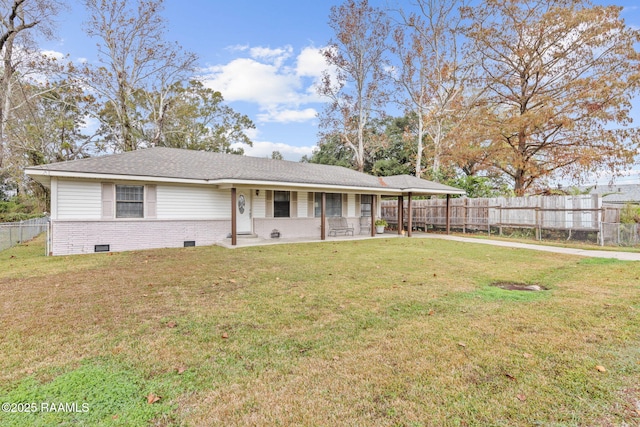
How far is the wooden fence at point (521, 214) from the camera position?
12384 millimetres

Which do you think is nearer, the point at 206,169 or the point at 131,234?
the point at 131,234

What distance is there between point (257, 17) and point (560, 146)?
59.6 ft

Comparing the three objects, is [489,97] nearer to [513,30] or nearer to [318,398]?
[513,30]

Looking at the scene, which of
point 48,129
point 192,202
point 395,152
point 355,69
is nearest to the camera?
point 192,202

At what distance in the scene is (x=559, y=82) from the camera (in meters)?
17.4

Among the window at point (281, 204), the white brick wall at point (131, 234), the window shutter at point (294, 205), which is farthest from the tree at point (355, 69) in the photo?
the white brick wall at point (131, 234)

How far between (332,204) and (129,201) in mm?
8951

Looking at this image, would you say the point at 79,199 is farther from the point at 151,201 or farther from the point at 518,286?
the point at 518,286

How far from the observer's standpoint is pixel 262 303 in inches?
187

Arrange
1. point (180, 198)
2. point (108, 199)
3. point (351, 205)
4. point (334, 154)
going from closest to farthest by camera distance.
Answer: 1. point (108, 199)
2. point (180, 198)
3. point (351, 205)
4. point (334, 154)

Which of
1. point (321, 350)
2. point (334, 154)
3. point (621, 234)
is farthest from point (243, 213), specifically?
point (334, 154)

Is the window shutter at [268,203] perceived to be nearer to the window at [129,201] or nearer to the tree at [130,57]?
the window at [129,201]

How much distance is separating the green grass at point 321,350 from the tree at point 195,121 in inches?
865

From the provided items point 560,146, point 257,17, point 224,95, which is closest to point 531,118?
point 560,146
